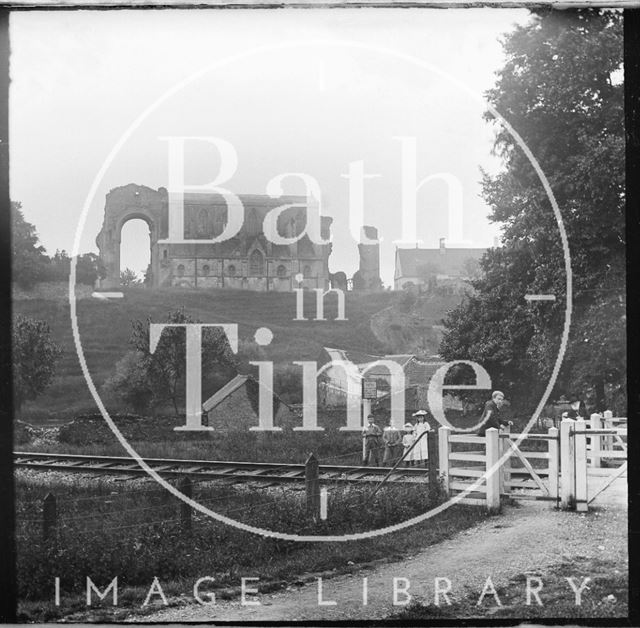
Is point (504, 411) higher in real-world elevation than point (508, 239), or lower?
lower

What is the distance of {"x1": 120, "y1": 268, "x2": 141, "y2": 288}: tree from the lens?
23.3 feet

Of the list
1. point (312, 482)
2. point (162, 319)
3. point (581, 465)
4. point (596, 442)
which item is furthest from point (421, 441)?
point (162, 319)

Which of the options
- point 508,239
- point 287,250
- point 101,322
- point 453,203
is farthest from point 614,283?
point 101,322

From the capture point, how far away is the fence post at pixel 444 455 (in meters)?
6.95

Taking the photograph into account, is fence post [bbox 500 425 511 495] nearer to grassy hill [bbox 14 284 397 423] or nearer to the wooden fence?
the wooden fence

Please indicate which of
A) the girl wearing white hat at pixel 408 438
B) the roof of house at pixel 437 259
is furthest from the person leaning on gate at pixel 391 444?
the roof of house at pixel 437 259

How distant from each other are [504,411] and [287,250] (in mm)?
2057

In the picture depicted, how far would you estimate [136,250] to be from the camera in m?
7.12

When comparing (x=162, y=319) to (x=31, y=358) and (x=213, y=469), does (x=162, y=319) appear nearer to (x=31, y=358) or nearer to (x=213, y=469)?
(x=31, y=358)

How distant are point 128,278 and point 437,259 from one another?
93.4 inches

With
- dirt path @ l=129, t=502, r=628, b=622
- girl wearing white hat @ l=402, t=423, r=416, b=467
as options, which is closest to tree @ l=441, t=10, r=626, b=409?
girl wearing white hat @ l=402, t=423, r=416, b=467

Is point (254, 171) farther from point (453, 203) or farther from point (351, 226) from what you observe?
point (453, 203)

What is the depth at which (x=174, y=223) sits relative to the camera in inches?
274

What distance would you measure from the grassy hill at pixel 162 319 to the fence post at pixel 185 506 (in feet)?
2.57
